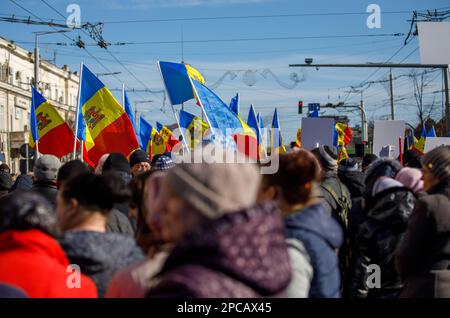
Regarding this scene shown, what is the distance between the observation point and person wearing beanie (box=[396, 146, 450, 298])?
12.8 feet

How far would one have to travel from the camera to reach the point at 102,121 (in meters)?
10.1

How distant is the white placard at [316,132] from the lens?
38.2 ft

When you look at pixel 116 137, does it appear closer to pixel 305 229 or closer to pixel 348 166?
pixel 348 166

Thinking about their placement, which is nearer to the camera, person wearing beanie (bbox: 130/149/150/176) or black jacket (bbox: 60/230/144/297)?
black jacket (bbox: 60/230/144/297)

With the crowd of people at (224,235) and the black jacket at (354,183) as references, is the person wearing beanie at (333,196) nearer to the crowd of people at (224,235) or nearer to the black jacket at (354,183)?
the crowd of people at (224,235)

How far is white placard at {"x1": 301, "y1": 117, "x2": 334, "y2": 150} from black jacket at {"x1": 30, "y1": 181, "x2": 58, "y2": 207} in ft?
21.9

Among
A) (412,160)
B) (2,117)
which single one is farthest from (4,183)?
(2,117)

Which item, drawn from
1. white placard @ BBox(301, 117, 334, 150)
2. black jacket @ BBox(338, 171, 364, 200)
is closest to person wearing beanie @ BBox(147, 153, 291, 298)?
Answer: black jacket @ BBox(338, 171, 364, 200)

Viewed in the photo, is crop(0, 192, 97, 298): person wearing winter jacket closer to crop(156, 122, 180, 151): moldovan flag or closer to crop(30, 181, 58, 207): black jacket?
crop(30, 181, 58, 207): black jacket

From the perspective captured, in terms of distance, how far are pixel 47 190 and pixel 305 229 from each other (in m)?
3.22

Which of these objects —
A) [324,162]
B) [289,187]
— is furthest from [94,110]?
[289,187]

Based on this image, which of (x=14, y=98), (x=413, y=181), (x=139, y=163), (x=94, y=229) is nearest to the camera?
(x=94, y=229)
